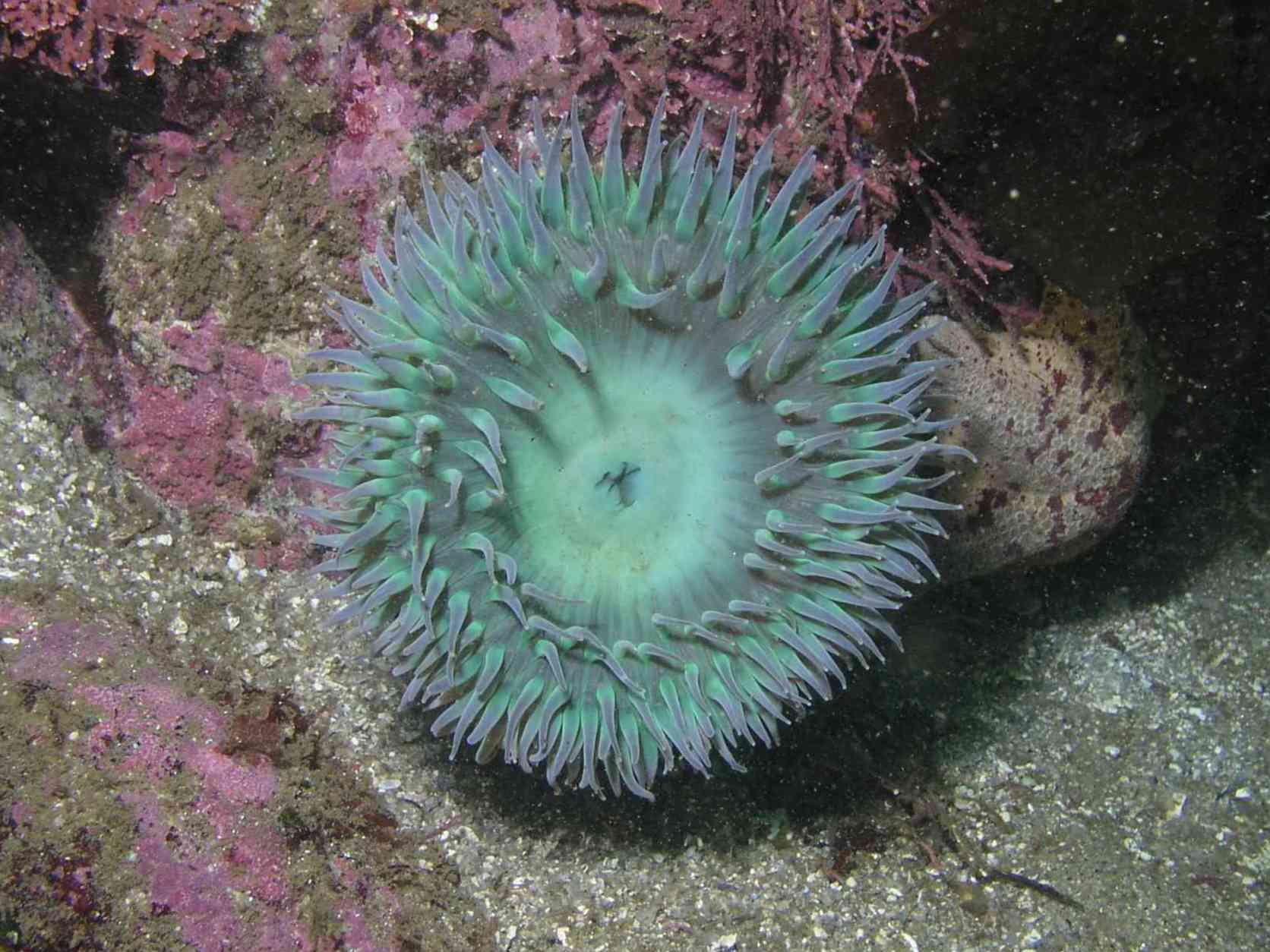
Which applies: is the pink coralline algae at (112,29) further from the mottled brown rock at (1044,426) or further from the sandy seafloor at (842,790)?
the mottled brown rock at (1044,426)

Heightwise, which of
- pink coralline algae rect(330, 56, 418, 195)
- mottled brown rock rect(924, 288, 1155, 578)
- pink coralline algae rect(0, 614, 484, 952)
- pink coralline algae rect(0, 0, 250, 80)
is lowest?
pink coralline algae rect(0, 614, 484, 952)

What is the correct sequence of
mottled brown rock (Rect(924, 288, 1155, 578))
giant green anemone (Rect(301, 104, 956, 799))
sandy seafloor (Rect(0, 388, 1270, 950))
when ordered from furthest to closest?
sandy seafloor (Rect(0, 388, 1270, 950))
mottled brown rock (Rect(924, 288, 1155, 578))
giant green anemone (Rect(301, 104, 956, 799))

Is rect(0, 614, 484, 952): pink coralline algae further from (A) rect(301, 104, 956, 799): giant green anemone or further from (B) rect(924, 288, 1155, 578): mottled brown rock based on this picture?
(B) rect(924, 288, 1155, 578): mottled brown rock

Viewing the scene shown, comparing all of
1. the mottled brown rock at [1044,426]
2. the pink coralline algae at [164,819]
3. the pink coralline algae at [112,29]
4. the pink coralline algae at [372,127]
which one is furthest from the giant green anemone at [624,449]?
the pink coralline algae at [112,29]

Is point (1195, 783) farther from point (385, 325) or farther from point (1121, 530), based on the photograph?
point (385, 325)

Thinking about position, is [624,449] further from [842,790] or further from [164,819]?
[842,790]

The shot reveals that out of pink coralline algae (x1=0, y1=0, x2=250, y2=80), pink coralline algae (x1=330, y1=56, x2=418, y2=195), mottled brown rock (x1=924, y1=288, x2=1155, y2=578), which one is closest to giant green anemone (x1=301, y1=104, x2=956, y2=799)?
pink coralline algae (x1=330, y1=56, x2=418, y2=195)

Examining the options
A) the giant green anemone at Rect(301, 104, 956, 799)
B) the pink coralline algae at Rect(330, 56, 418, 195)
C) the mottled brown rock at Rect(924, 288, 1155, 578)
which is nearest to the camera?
the giant green anemone at Rect(301, 104, 956, 799)
